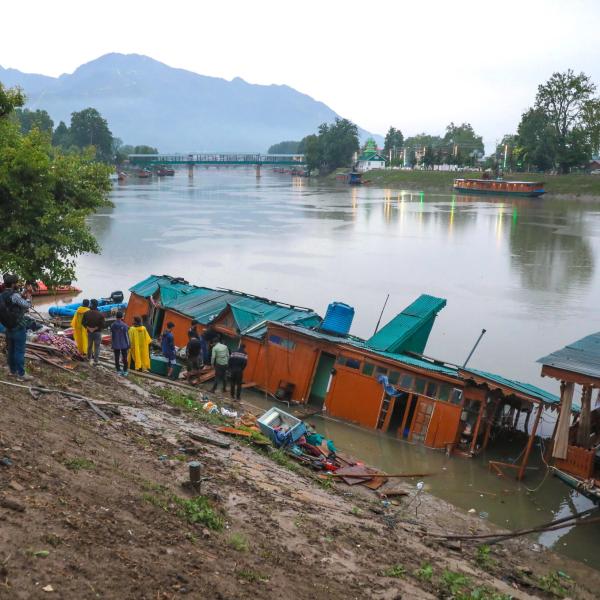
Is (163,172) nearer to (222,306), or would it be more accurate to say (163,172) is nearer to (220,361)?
(222,306)

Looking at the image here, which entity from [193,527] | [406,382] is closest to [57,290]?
[406,382]

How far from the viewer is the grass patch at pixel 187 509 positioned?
7160 millimetres

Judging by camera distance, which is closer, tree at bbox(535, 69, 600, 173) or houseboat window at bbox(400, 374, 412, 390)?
houseboat window at bbox(400, 374, 412, 390)

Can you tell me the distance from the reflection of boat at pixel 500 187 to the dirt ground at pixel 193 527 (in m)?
88.5

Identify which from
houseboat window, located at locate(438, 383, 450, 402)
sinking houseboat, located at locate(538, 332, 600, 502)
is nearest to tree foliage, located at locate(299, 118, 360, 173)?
houseboat window, located at locate(438, 383, 450, 402)

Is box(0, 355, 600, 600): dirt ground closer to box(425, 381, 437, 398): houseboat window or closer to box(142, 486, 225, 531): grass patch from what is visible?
box(142, 486, 225, 531): grass patch

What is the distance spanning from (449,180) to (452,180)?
3.15 ft

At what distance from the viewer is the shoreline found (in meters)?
89.5

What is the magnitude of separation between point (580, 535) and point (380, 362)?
583 cm

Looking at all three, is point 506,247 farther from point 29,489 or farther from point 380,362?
point 29,489

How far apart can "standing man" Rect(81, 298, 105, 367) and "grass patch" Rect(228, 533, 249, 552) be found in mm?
7938

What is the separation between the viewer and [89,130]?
139375mm

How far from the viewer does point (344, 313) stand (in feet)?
56.6

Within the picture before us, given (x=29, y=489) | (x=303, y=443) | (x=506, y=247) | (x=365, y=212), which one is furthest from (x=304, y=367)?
(x=365, y=212)
